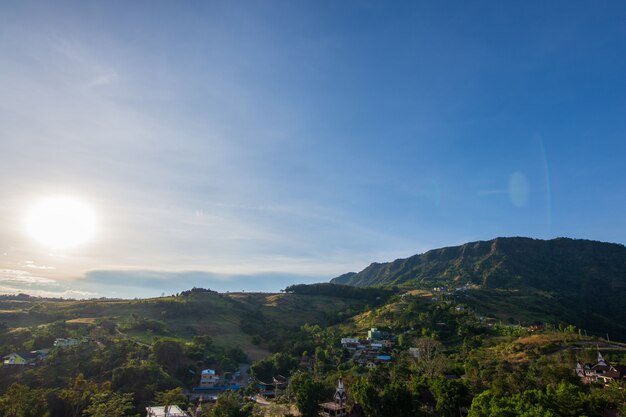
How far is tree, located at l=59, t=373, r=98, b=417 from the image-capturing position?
1937 inches

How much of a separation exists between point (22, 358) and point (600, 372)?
97.5 meters

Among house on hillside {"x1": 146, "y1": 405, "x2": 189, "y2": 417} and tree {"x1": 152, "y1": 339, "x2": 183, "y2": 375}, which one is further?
tree {"x1": 152, "y1": 339, "x2": 183, "y2": 375}

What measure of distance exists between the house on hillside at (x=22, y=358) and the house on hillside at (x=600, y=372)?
92.1m

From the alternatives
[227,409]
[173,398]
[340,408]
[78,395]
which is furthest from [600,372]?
[78,395]

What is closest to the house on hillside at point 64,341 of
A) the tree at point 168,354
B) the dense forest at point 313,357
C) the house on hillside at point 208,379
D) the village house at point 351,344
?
the dense forest at point 313,357

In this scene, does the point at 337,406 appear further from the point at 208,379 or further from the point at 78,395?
the point at 208,379

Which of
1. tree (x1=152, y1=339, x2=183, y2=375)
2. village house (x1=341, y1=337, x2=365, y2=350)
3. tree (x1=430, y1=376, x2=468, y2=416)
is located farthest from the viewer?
village house (x1=341, y1=337, x2=365, y2=350)

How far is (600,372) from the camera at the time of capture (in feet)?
196

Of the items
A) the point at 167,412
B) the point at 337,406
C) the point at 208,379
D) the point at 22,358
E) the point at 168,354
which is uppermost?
the point at 22,358

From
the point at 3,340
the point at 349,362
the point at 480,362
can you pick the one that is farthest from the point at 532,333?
the point at 3,340

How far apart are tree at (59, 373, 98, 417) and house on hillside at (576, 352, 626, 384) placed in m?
70.7

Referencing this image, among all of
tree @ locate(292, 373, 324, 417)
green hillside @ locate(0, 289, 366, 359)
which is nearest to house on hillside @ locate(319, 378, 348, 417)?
tree @ locate(292, 373, 324, 417)

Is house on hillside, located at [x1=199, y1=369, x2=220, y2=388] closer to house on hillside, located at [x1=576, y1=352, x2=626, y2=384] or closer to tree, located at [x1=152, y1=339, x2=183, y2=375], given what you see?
tree, located at [x1=152, y1=339, x2=183, y2=375]

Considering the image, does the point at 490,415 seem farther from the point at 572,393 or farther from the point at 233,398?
the point at 233,398
